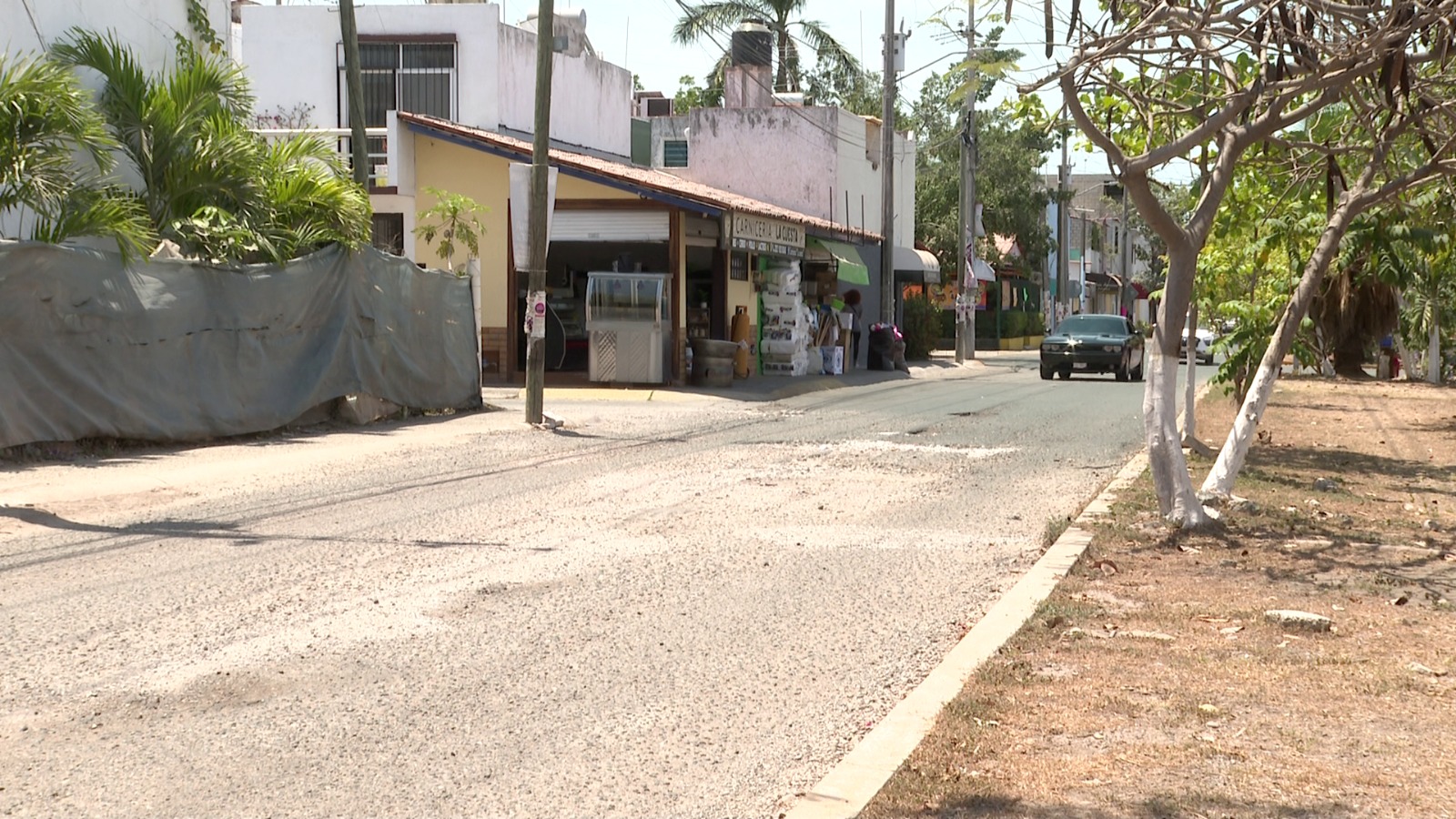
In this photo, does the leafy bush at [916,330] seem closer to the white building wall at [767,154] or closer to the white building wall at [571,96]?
A: the white building wall at [767,154]

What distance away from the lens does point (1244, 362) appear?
692 inches

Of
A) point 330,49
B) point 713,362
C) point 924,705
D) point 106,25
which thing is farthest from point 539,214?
point 330,49

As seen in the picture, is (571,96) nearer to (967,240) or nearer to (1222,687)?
(967,240)

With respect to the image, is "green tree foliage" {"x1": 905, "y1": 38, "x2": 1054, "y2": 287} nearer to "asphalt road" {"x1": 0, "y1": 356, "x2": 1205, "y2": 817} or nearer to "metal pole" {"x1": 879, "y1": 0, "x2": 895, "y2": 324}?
"metal pole" {"x1": 879, "y1": 0, "x2": 895, "y2": 324}

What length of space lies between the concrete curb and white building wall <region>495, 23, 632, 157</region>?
83.4 feet

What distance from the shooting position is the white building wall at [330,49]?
34.6 metres

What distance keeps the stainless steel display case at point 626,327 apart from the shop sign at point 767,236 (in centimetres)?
313

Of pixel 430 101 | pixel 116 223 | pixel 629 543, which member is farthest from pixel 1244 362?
pixel 430 101

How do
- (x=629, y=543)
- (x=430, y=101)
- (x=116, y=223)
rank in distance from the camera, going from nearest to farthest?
(x=629, y=543) < (x=116, y=223) < (x=430, y=101)

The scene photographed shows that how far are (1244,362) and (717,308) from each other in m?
14.9

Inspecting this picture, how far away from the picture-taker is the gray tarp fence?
14.0 metres

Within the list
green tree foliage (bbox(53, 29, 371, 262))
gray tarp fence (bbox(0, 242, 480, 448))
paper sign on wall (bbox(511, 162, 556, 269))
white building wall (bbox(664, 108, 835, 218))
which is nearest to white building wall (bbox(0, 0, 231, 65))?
green tree foliage (bbox(53, 29, 371, 262))

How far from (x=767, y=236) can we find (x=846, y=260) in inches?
264

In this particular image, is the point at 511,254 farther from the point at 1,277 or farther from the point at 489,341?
the point at 1,277
